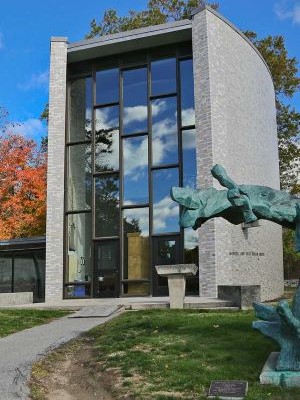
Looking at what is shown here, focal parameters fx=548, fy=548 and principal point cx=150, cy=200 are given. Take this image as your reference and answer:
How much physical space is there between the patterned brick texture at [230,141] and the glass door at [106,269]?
11.9ft

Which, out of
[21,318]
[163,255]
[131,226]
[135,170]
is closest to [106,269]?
[131,226]

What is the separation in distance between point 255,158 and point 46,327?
509 inches

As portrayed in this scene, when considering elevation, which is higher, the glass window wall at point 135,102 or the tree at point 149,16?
the tree at point 149,16

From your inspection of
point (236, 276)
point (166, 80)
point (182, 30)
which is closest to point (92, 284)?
point (236, 276)

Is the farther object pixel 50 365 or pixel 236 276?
pixel 236 276

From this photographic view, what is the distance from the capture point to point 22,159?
3281 centimetres

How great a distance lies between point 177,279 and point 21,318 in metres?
4.20

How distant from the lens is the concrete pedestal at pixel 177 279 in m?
14.6

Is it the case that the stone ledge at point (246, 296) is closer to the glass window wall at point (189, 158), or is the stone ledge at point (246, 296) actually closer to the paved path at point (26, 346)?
the paved path at point (26, 346)

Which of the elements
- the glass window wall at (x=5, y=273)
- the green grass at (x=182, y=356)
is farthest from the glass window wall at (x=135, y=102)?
the green grass at (x=182, y=356)

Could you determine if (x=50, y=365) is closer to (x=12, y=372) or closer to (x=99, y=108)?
(x=12, y=372)

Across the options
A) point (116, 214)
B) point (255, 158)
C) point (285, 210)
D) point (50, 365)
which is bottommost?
point (50, 365)

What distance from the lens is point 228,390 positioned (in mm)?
5961

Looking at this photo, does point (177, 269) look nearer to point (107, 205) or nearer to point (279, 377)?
point (107, 205)
